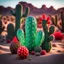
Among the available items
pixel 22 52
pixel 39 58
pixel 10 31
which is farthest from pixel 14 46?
pixel 10 31

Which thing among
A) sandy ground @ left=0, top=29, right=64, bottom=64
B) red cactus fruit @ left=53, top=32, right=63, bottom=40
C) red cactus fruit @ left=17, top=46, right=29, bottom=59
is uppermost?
red cactus fruit @ left=53, top=32, right=63, bottom=40

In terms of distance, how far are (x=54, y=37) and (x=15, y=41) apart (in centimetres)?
45

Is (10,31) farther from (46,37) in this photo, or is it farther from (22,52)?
(22,52)

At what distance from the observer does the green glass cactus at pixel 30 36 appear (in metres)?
2.95

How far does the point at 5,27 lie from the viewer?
332 centimetres

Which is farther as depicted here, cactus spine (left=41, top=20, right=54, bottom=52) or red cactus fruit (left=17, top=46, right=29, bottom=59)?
cactus spine (left=41, top=20, right=54, bottom=52)

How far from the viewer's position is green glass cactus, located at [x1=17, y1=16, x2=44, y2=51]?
295 centimetres

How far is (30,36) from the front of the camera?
9.80ft

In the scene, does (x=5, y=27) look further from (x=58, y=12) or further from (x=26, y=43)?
(x=58, y=12)

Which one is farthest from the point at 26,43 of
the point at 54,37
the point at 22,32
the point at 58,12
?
the point at 58,12

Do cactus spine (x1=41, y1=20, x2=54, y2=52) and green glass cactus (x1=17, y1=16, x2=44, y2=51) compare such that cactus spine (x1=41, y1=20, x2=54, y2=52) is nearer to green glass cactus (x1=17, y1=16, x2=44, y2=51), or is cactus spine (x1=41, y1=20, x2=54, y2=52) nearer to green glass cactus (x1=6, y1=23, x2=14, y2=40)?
green glass cactus (x1=17, y1=16, x2=44, y2=51)

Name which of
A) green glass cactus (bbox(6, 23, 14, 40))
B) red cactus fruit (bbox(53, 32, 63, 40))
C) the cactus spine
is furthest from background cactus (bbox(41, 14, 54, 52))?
green glass cactus (bbox(6, 23, 14, 40))

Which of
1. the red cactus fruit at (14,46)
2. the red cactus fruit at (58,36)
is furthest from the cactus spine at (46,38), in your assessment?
the red cactus fruit at (14,46)

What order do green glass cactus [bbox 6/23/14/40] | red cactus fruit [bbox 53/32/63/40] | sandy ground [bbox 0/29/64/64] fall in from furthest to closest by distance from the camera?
green glass cactus [bbox 6/23/14/40]
red cactus fruit [bbox 53/32/63/40]
sandy ground [bbox 0/29/64/64]
